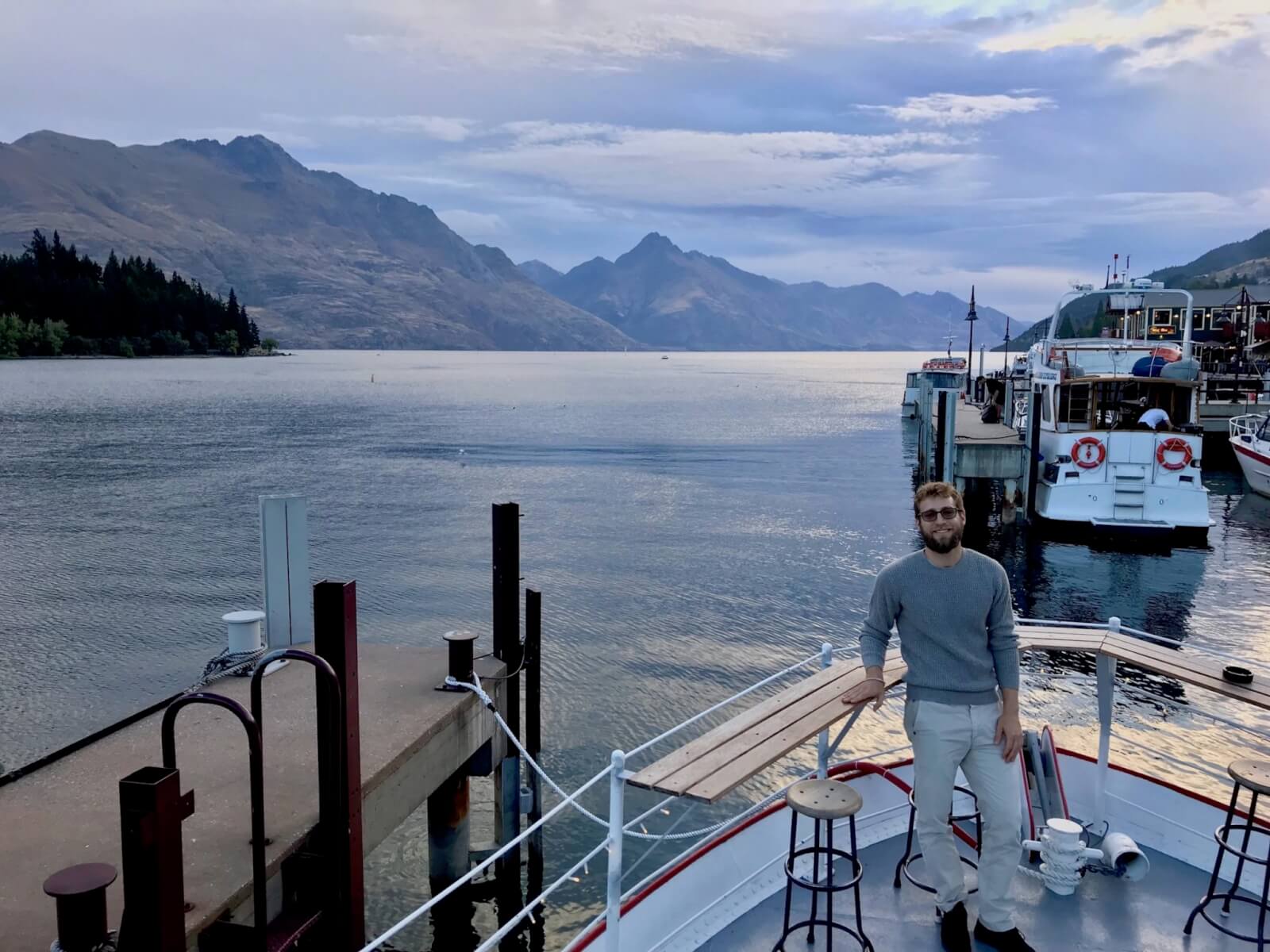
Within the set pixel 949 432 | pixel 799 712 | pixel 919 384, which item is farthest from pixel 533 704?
pixel 919 384

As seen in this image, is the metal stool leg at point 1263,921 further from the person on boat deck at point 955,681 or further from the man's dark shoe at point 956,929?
the man's dark shoe at point 956,929

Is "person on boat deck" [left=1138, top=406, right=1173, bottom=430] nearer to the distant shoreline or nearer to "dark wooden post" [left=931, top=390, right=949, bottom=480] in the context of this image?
"dark wooden post" [left=931, top=390, right=949, bottom=480]

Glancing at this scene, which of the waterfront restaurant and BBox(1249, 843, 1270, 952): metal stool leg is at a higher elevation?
the waterfront restaurant

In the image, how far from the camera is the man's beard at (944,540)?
4.36m

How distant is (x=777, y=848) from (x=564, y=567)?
20.5 meters

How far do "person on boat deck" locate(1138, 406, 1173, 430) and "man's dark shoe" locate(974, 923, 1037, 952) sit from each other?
89.2ft

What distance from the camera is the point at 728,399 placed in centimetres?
11675

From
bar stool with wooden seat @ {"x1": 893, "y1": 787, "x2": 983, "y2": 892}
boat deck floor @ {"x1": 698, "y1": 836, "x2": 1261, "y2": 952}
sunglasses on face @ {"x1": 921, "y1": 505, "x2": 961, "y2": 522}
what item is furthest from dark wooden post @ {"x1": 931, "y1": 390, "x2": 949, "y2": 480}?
sunglasses on face @ {"x1": 921, "y1": 505, "x2": 961, "y2": 522}

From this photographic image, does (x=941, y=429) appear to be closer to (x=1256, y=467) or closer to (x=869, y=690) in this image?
(x=1256, y=467)

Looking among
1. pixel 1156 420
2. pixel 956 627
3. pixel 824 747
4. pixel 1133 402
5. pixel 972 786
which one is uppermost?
pixel 1133 402

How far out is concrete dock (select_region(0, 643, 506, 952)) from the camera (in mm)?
5195

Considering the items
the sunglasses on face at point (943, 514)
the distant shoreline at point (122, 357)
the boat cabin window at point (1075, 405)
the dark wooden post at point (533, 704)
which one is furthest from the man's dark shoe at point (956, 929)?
the distant shoreline at point (122, 357)

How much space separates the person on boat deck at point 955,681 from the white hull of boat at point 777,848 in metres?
1.22

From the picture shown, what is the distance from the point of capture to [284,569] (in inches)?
347
